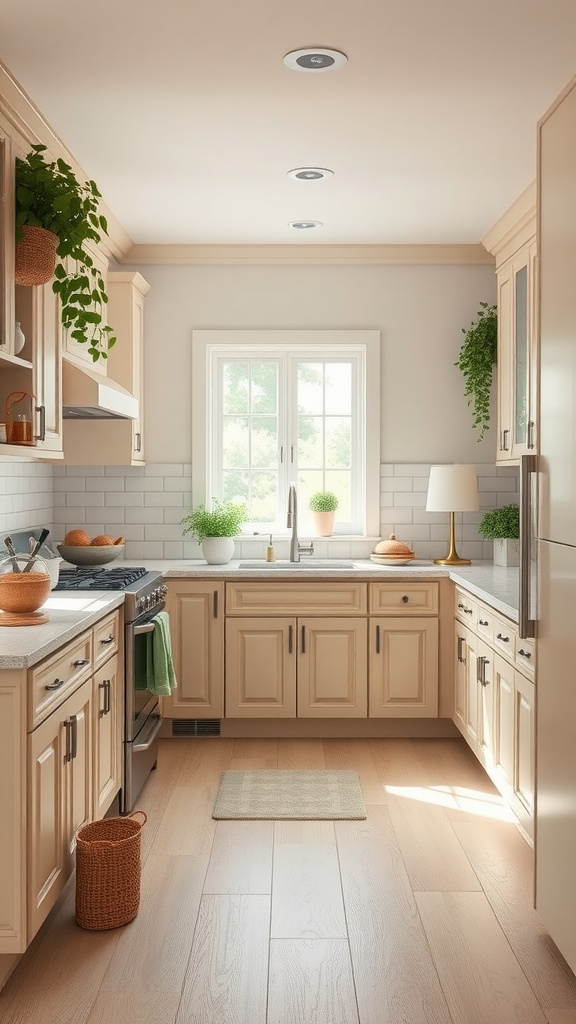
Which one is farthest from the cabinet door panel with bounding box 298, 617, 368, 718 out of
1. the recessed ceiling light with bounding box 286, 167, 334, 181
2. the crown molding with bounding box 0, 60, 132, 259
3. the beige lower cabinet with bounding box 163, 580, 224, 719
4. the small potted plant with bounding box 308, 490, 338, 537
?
the crown molding with bounding box 0, 60, 132, 259

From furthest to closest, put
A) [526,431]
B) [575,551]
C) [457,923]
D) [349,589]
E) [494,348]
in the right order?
1. [494,348]
2. [349,589]
3. [526,431]
4. [457,923]
5. [575,551]

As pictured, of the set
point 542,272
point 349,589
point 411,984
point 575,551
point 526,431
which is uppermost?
point 542,272

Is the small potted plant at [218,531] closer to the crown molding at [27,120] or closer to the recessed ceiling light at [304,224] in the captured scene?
the recessed ceiling light at [304,224]

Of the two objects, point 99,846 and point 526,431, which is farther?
point 526,431

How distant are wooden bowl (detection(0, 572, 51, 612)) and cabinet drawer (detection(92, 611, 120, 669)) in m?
0.31

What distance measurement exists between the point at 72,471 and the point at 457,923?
3.39 meters

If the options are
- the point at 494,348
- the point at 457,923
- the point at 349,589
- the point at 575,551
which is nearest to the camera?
the point at 575,551

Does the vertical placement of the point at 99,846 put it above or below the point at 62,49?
below

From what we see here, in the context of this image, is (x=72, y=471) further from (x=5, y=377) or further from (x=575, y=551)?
(x=575, y=551)

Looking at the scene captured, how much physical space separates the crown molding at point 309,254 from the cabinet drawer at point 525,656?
2.71 m

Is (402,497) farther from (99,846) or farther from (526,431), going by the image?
(99,846)

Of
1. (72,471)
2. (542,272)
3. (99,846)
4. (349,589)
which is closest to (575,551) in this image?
(542,272)

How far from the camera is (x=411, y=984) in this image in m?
2.53

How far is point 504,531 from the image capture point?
193 inches
